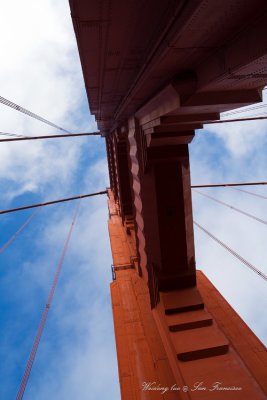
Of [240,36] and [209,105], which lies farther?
[209,105]

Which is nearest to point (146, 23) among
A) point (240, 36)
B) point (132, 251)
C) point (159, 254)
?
point (240, 36)

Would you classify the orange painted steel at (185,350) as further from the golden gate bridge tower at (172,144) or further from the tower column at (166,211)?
the tower column at (166,211)

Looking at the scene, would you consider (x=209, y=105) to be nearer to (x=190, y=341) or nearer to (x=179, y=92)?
(x=179, y=92)

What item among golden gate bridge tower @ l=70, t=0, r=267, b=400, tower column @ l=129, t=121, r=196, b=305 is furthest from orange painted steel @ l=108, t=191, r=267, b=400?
tower column @ l=129, t=121, r=196, b=305

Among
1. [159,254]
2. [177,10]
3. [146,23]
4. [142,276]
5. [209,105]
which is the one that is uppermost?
[146,23]

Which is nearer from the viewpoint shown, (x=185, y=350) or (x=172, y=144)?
(x=185, y=350)

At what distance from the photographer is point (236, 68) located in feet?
10.0

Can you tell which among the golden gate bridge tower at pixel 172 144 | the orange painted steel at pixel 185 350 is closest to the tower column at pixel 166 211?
the golden gate bridge tower at pixel 172 144

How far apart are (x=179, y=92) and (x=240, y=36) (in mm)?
1254

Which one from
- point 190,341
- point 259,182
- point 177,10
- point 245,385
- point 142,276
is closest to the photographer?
point 177,10

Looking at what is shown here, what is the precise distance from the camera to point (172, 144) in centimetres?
648

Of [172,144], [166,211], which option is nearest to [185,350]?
[166,211]

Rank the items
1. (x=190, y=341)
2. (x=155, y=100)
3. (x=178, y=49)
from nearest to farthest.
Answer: (x=178, y=49), (x=155, y=100), (x=190, y=341)

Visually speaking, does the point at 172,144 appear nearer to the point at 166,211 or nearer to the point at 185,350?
the point at 166,211
